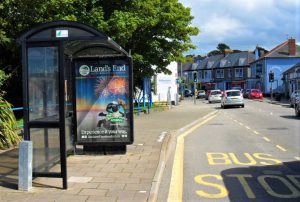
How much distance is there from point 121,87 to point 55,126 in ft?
12.1

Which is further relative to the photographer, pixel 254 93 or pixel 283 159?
pixel 254 93

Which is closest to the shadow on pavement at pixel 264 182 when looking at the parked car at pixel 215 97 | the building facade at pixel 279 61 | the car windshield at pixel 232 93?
the car windshield at pixel 232 93

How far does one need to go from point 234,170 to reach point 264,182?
1267mm

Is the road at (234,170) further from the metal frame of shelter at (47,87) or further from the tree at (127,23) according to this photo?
the tree at (127,23)

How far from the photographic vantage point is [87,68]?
36.6 ft

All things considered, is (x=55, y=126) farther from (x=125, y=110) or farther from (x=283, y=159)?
(x=283, y=159)

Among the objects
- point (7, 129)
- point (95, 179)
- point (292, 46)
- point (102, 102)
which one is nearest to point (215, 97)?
point (292, 46)

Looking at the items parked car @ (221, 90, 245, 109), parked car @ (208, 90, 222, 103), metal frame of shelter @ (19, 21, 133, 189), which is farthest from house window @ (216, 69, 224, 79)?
metal frame of shelter @ (19, 21, 133, 189)

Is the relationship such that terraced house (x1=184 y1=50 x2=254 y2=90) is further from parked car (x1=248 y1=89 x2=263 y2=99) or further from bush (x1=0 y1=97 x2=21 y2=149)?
bush (x1=0 y1=97 x2=21 y2=149)

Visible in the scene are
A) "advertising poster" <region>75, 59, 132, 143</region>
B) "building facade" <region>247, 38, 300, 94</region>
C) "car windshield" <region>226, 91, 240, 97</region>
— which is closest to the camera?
"advertising poster" <region>75, 59, 132, 143</region>

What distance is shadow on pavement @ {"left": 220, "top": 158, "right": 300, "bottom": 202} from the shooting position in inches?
→ 294

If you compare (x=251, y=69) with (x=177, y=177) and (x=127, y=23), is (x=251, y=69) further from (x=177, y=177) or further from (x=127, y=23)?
(x=177, y=177)

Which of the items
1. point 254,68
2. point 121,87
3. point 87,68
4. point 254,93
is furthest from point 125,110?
point 254,68

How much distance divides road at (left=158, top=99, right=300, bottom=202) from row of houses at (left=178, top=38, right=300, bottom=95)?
170 feet
